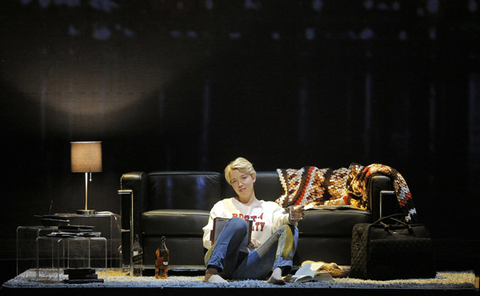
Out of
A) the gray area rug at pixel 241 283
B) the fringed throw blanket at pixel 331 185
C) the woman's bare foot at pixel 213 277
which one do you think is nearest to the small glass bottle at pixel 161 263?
the gray area rug at pixel 241 283

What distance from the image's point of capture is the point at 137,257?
16.0ft

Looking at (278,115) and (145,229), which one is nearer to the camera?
(145,229)

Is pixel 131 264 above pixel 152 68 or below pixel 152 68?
below

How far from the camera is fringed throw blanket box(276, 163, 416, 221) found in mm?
5016

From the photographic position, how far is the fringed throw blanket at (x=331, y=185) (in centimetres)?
502

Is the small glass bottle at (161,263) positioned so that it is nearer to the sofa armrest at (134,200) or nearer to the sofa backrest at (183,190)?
the sofa armrest at (134,200)

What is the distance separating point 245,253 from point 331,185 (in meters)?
1.58

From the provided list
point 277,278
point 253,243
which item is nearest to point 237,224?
point 253,243

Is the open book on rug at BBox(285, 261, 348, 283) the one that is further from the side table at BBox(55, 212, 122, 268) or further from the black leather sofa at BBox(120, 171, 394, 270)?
the side table at BBox(55, 212, 122, 268)

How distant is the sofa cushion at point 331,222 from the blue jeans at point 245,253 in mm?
838

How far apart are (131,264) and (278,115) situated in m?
2.14

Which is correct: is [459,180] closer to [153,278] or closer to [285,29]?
[285,29]

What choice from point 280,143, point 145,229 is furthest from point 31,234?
point 280,143

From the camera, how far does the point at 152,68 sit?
6184mm
